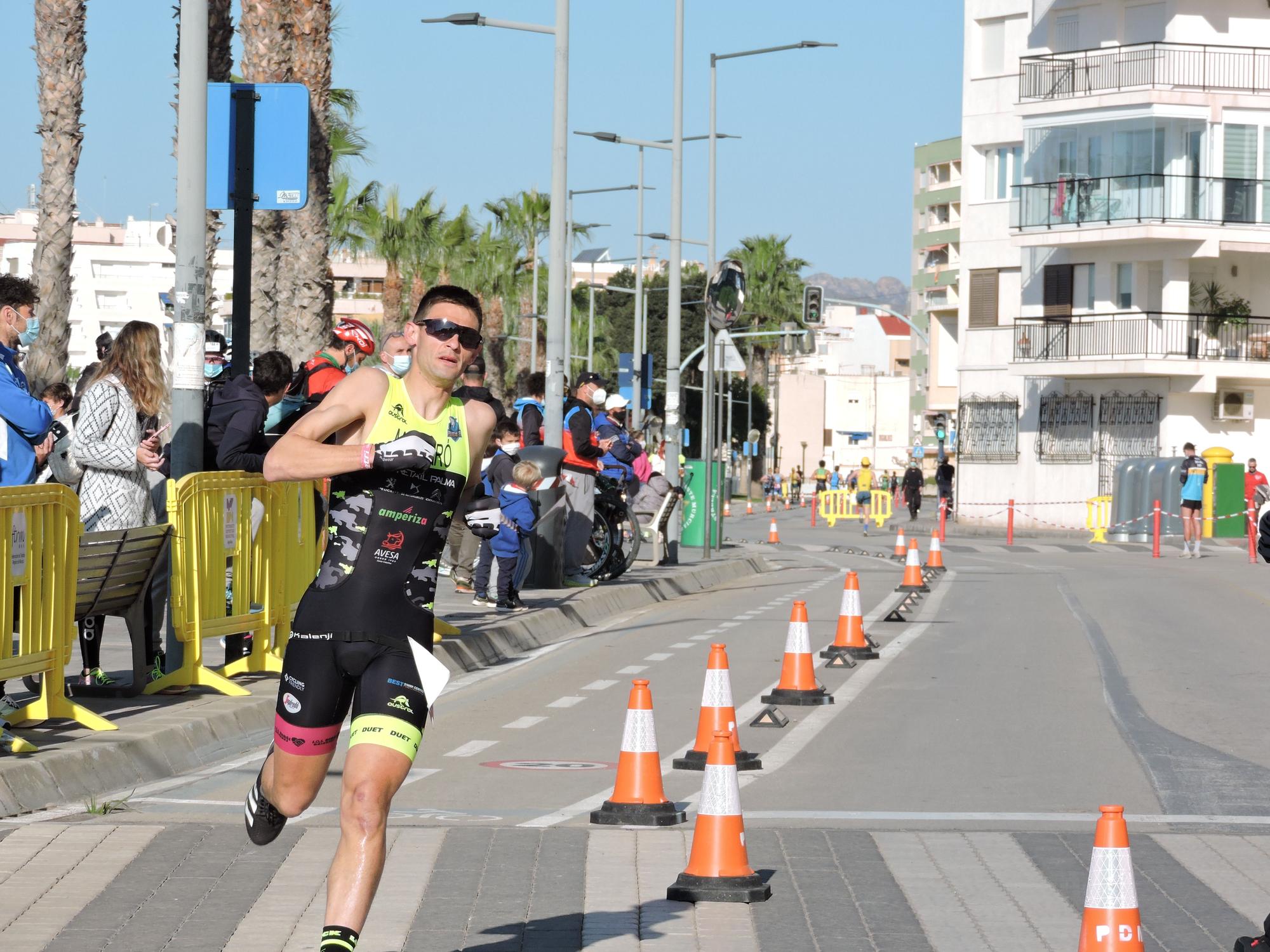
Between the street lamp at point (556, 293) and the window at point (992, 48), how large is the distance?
39.0m

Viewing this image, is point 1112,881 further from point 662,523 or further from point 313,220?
point 313,220

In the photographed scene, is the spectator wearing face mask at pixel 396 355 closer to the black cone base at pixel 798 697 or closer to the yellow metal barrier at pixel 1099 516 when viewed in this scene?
the black cone base at pixel 798 697

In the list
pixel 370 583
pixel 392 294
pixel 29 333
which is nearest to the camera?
pixel 370 583

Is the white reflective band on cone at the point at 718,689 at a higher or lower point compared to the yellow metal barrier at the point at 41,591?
lower

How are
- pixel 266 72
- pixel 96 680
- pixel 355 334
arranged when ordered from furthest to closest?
pixel 266 72
pixel 355 334
pixel 96 680

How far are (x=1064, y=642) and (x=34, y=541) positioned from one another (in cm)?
1088

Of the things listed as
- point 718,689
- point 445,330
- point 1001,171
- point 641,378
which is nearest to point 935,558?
point 641,378

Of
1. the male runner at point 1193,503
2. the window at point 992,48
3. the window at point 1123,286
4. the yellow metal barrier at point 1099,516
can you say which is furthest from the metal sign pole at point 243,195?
the window at point 992,48

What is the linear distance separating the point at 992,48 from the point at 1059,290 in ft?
32.5

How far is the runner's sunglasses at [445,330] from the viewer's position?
224 inches

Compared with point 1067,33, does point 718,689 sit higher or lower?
lower

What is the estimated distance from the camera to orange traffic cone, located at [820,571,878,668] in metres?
15.1

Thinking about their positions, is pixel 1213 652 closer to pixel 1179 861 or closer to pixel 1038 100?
pixel 1179 861

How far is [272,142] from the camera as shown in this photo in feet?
40.8
